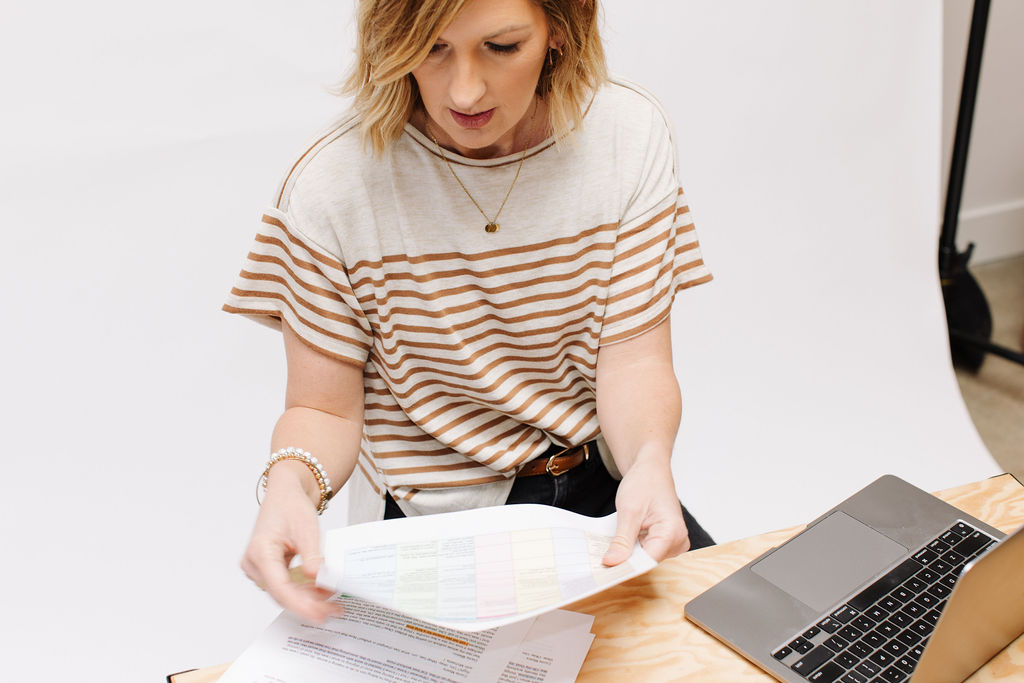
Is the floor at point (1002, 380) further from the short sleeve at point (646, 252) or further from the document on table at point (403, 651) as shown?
the document on table at point (403, 651)

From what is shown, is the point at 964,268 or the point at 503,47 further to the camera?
the point at 964,268

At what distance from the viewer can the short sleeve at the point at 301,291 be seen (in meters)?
1.11

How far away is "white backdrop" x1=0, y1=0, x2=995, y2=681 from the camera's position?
67.1 inches

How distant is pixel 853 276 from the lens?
2.39m

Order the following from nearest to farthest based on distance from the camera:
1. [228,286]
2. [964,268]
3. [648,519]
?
[648,519], [228,286], [964,268]

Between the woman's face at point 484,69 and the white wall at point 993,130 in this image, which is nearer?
the woman's face at point 484,69

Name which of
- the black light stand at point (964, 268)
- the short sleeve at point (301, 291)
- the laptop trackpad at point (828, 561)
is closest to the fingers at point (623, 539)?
the laptop trackpad at point (828, 561)

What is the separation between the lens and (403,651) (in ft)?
2.95

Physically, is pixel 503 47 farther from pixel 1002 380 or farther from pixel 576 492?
pixel 1002 380

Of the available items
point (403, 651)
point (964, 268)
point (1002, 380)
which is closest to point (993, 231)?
point (964, 268)

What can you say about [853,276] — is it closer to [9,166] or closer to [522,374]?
[522,374]

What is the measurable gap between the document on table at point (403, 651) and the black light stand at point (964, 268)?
1.96m

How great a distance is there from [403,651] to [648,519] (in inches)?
9.7

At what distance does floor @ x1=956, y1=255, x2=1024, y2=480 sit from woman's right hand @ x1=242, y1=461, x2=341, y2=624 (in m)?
1.88
